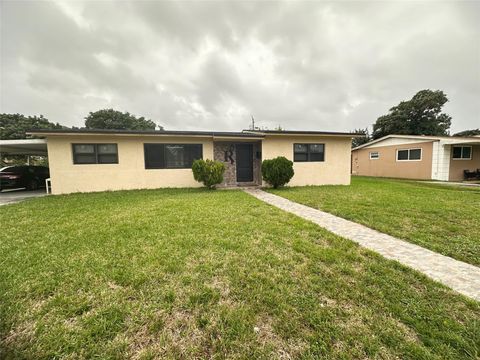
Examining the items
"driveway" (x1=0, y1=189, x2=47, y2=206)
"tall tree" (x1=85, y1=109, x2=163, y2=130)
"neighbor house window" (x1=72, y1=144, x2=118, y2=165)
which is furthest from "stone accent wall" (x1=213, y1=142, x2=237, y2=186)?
"tall tree" (x1=85, y1=109, x2=163, y2=130)

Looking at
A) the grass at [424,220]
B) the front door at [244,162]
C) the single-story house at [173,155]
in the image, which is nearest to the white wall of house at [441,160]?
the single-story house at [173,155]

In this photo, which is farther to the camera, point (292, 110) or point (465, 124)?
point (465, 124)

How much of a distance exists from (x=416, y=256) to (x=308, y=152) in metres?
8.62

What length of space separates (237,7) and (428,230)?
418 inches

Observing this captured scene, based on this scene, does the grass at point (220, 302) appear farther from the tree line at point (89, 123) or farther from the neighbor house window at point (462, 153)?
the tree line at point (89, 123)

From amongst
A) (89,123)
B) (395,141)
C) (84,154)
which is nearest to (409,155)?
(395,141)

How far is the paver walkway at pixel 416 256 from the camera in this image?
7.47ft

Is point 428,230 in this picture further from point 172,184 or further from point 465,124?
point 465,124

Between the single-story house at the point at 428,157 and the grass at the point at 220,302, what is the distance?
54.3 ft

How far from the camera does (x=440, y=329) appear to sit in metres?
1.62

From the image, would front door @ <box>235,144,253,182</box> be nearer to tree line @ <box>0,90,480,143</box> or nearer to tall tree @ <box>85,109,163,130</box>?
tree line @ <box>0,90,480,143</box>

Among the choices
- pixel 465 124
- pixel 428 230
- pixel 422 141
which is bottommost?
pixel 428 230

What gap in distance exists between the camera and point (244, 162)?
1145 centimetres

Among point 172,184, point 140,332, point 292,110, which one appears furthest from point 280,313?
point 292,110
